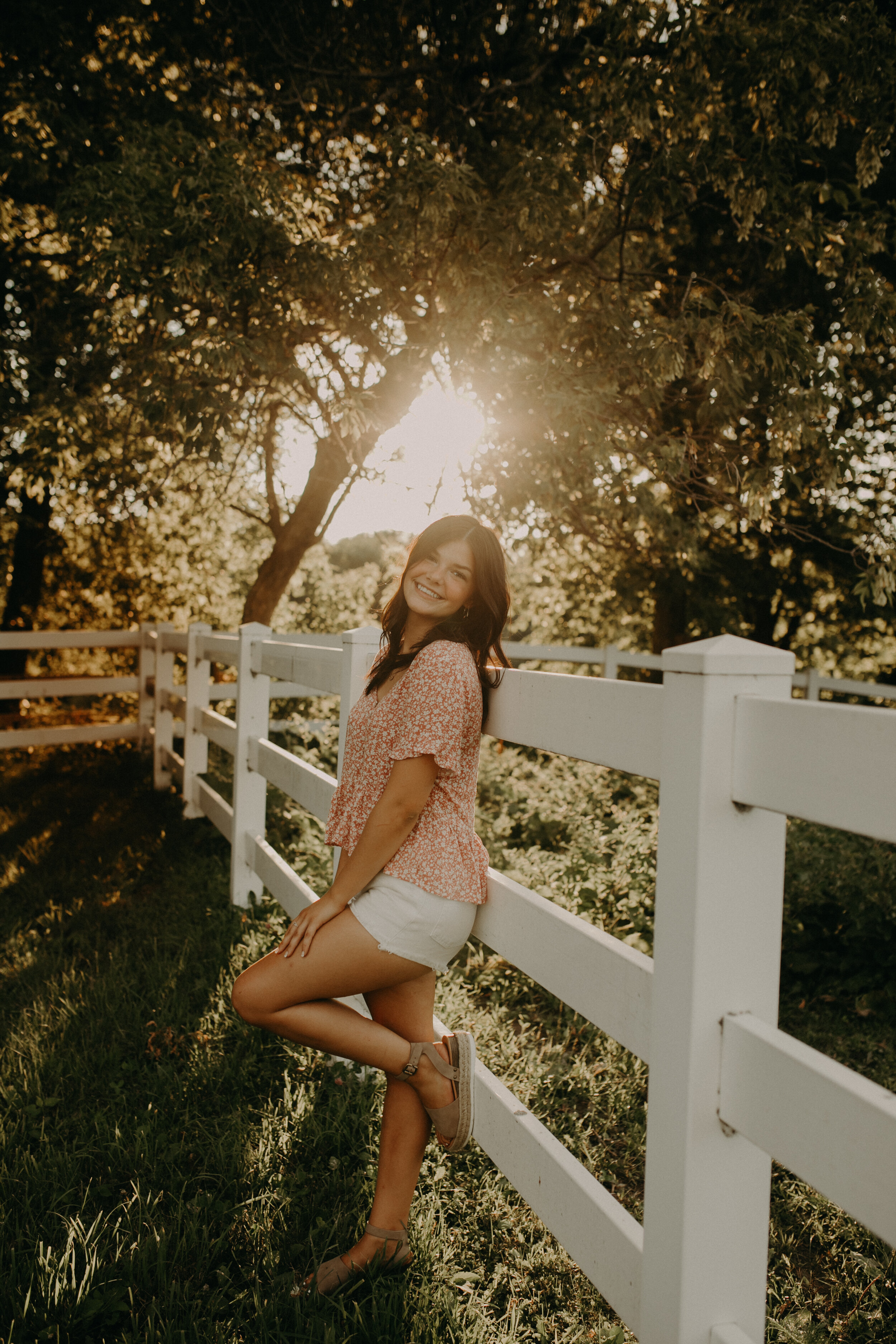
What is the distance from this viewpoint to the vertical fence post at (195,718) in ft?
22.5

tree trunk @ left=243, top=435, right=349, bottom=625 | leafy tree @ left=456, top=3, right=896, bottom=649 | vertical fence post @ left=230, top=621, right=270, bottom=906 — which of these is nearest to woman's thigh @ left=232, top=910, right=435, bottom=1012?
vertical fence post @ left=230, top=621, right=270, bottom=906

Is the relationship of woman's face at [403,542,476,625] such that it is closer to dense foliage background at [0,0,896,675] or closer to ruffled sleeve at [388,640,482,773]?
ruffled sleeve at [388,640,482,773]

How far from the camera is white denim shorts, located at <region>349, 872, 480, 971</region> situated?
2.20 m

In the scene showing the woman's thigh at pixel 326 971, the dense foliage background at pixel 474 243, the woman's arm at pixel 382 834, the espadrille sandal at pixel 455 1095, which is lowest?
the espadrille sandal at pixel 455 1095

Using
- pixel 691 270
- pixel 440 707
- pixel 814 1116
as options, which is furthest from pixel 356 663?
pixel 691 270

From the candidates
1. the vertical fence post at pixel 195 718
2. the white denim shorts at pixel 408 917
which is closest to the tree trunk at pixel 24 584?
the vertical fence post at pixel 195 718

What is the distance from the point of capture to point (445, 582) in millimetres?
2504

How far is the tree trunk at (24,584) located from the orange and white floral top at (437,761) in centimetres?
1153

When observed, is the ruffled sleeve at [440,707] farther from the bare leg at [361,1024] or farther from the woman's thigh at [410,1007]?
the woman's thigh at [410,1007]

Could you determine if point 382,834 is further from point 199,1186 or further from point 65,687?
point 65,687

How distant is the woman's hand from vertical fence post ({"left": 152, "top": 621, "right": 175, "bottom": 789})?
20.0 ft

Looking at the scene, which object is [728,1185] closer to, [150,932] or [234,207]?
[150,932]

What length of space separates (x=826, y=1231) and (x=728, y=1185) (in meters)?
1.47

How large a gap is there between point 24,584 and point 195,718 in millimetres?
7458
